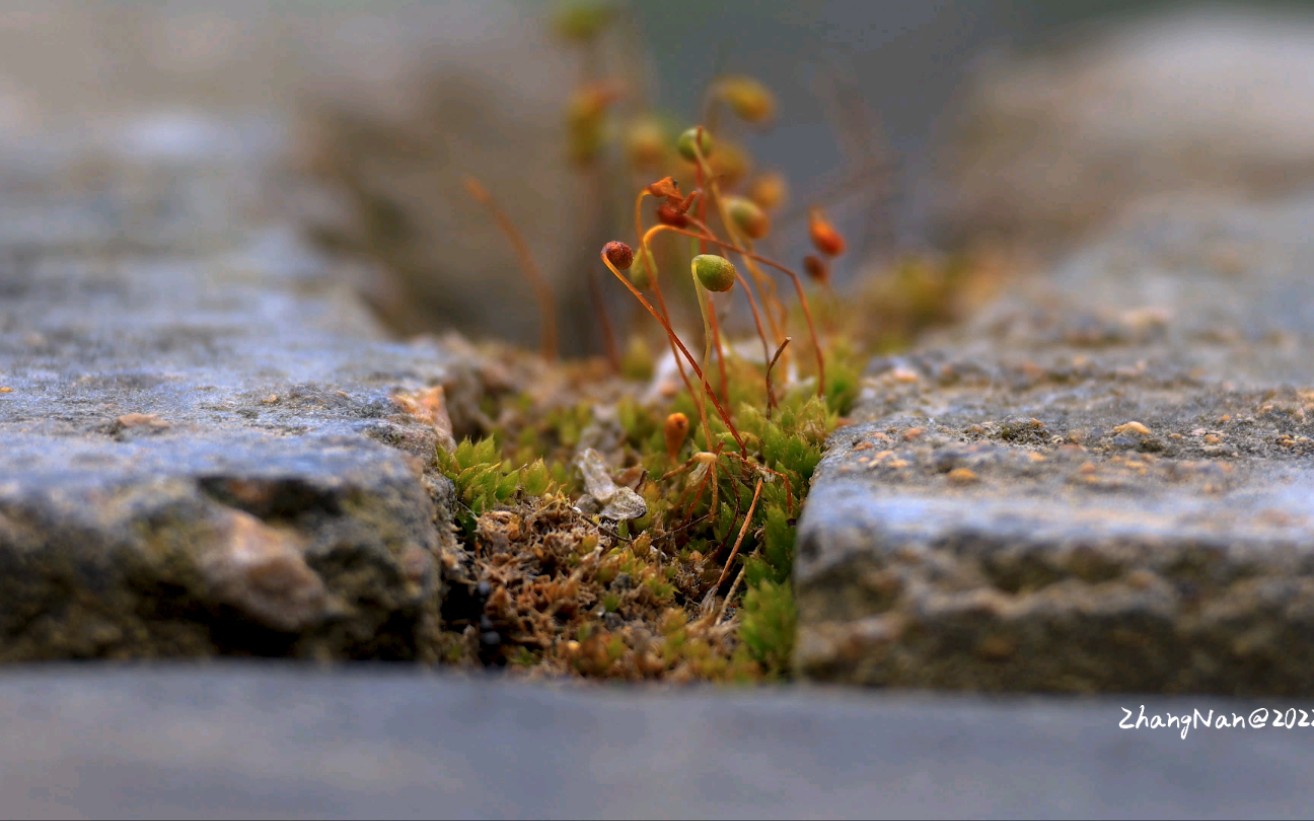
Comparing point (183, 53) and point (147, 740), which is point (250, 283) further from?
point (183, 53)

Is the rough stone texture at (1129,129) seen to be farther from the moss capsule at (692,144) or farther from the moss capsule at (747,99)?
the moss capsule at (692,144)

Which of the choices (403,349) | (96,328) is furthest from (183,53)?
(403,349)

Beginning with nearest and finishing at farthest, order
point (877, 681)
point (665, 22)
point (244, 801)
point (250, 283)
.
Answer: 1. point (244, 801)
2. point (877, 681)
3. point (250, 283)
4. point (665, 22)

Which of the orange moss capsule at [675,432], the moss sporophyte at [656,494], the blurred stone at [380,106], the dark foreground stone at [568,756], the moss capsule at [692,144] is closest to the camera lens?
the dark foreground stone at [568,756]

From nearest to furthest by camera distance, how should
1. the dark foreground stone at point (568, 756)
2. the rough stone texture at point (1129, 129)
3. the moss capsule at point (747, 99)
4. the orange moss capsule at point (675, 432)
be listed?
the dark foreground stone at point (568, 756) < the orange moss capsule at point (675, 432) < the moss capsule at point (747, 99) < the rough stone texture at point (1129, 129)

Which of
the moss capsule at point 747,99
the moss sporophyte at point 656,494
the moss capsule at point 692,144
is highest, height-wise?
the moss capsule at point 747,99

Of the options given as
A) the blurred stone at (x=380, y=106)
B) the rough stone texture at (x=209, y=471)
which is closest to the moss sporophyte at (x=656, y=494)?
the rough stone texture at (x=209, y=471)

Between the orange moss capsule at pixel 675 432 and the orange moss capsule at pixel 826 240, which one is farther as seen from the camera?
the orange moss capsule at pixel 826 240
